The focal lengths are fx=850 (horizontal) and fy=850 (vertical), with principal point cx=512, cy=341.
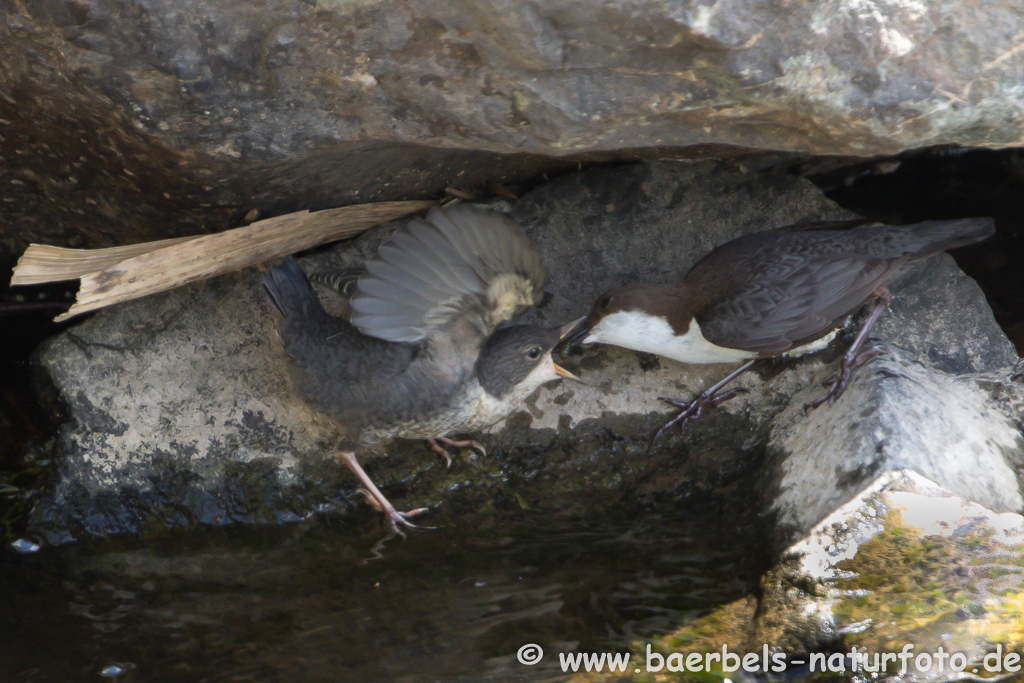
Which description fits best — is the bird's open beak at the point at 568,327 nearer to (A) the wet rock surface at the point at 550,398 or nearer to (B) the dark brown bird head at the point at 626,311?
(B) the dark brown bird head at the point at 626,311

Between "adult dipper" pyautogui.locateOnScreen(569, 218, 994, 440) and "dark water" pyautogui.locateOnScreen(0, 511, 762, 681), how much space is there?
67 centimetres

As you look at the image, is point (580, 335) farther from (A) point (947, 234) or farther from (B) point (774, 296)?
(A) point (947, 234)

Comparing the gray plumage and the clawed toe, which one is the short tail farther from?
the clawed toe

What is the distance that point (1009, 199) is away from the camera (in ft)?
13.7

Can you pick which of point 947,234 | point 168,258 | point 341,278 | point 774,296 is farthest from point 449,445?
point 947,234

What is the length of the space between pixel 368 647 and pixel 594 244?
1.81 meters

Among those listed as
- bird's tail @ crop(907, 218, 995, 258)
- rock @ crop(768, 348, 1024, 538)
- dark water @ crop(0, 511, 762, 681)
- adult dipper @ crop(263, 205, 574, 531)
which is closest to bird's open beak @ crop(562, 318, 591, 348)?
adult dipper @ crop(263, 205, 574, 531)

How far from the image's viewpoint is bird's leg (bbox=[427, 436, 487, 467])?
3432 millimetres

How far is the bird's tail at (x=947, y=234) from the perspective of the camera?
315 centimetres

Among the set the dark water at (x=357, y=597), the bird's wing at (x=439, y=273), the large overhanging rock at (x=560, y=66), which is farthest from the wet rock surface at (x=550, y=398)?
the large overhanging rock at (x=560, y=66)

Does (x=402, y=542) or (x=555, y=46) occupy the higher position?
(x=555, y=46)

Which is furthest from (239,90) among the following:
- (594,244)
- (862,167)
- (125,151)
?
(862,167)

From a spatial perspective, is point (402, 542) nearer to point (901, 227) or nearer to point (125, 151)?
point (125, 151)

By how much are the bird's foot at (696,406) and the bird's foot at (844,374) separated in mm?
314
